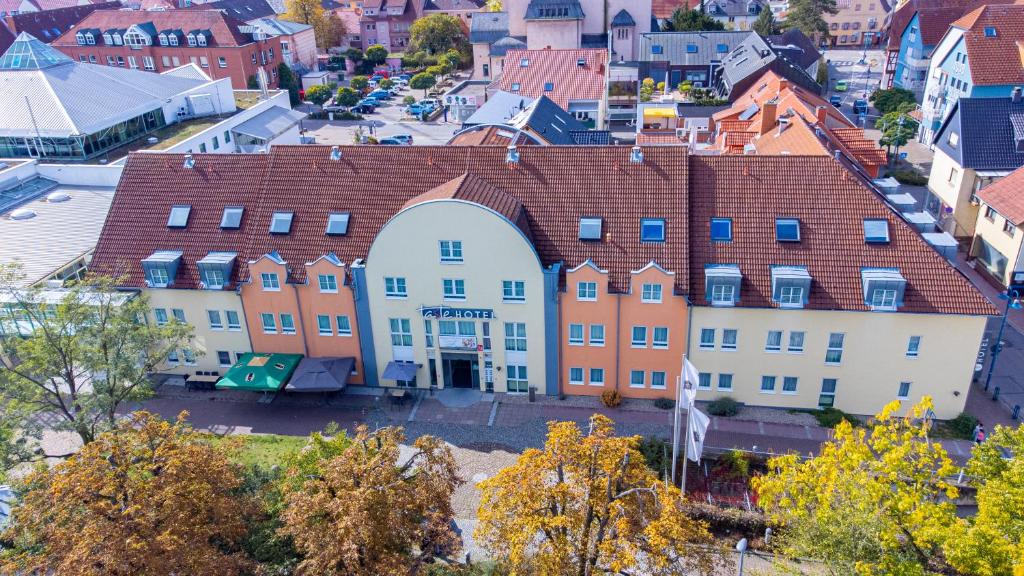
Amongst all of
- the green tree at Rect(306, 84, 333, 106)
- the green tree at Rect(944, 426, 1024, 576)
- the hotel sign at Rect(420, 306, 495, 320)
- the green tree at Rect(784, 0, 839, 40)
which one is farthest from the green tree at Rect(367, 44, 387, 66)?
the green tree at Rect(944, 426, 1024, 576)

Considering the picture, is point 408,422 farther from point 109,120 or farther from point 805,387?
point 109,120

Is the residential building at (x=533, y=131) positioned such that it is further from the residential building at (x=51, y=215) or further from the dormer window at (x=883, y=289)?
the residential building at (x=51, y=215)

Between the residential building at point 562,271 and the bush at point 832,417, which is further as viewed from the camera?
the bush at point 832,417

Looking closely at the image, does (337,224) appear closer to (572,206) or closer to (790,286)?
(572,206)

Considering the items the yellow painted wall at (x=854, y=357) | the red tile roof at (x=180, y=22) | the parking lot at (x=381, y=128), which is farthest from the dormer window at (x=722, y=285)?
the red tile roof at (x=180, y=22)

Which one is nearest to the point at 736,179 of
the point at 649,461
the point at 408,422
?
the point at 649,461

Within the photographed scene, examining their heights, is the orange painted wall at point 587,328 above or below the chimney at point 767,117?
below
